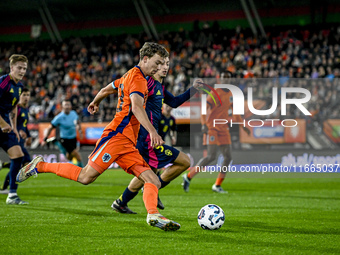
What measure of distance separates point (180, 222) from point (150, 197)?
95 cm

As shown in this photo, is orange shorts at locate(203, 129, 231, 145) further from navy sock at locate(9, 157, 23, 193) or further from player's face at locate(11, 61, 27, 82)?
player's face at locate(11, 61, 27, 82)

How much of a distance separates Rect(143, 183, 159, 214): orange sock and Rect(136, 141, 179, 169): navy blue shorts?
1012mm

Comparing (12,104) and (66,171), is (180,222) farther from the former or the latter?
(12,104)

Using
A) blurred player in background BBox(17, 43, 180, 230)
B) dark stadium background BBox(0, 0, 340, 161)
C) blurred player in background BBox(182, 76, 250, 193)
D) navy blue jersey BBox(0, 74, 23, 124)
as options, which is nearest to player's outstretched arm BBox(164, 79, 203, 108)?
blurred player in background BBox(17, 43, 180, 230)

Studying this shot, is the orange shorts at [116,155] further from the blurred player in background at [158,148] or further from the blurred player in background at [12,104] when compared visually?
the blurred player in background at [12,104]

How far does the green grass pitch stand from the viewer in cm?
432

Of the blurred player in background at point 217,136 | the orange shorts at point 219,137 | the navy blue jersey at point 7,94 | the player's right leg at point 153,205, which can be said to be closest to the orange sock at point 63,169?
the player's right leg at point 153,205

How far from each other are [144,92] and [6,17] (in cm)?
3310

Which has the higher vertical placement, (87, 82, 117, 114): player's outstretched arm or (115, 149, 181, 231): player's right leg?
(87, 82, 117, 114): player's outstretched arm

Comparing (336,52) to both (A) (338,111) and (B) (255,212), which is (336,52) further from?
(B) (255,212)

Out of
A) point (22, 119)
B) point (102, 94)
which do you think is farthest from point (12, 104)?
point (22, 119)

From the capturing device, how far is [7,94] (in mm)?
7734

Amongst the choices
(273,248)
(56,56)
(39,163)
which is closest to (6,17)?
(56,56)

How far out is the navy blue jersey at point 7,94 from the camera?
7648 mm
